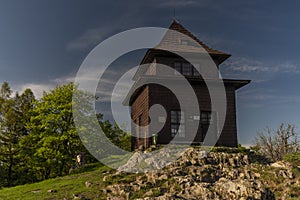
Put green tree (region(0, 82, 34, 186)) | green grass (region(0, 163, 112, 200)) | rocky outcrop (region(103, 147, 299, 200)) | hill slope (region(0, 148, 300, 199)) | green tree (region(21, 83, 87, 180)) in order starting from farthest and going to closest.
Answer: green tree (region(0, 82, 34, 186))
green tree (region(21, 83, 87, 180))
green grass (region(0, 163, 112, 200))
hill slope (region(0, 148, 300, 199))
rocky outcrop (region(103, 147, 299, 200))

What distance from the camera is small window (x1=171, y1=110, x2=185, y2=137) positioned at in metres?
28.2

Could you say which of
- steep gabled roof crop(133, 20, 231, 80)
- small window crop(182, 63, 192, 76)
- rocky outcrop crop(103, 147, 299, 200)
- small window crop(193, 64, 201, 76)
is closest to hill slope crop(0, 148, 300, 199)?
rocky outcrop crop(103, 147, 299, 200)

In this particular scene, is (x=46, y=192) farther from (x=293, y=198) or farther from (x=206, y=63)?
(x=206, y=63)

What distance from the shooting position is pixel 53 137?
32.3m

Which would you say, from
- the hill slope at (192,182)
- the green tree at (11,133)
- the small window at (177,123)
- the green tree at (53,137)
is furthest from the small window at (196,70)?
the green tree at (11,133)

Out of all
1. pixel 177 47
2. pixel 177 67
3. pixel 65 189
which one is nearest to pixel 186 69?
pixel 177 67

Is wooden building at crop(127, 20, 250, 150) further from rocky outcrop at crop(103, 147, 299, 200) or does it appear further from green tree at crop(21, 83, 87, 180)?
green tree at crop(21, 83, 87, 180)

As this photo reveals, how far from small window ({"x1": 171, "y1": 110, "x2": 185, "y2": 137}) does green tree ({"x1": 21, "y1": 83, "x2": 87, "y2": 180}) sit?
10.3 metres

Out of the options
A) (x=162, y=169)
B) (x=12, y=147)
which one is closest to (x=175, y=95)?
(x=162, y=169)

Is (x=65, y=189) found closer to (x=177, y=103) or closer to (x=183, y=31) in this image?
(x=177, y=103)

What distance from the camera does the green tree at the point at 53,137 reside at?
32.6m

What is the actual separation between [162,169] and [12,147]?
71.2 ft

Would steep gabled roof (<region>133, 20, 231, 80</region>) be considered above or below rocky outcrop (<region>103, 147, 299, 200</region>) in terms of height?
above

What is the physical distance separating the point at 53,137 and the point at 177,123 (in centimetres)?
1216
